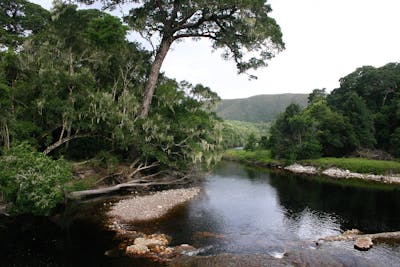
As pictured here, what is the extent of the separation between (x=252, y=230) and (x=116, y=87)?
54.5ft

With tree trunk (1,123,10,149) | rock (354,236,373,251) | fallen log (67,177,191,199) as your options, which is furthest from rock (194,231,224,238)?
tree trunk (1,123,10,149)

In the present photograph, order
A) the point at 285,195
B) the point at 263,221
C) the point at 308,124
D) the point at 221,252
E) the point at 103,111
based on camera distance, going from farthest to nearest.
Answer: the point at 308,124 → the point at 285,195 → the point at 103,111 → the point at 263,221 → the point at 221,252

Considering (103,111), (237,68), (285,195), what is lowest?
(285,195)

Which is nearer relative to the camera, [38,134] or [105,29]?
[38,134]

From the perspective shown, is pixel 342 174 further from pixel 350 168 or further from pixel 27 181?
pixel 27 181

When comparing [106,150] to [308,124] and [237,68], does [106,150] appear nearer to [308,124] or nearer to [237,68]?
[237,68]

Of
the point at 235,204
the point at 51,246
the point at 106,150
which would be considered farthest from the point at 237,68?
the point at 51,246

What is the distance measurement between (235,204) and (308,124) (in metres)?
42.3

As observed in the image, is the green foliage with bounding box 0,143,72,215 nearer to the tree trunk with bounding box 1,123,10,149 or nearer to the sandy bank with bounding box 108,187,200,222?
the tree trunk with bounding box 1,123,10,149

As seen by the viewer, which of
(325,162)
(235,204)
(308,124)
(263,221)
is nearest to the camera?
(263,221)

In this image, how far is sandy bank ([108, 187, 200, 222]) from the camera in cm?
1812

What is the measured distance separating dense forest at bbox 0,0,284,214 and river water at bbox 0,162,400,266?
377cm

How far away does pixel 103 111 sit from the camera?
2083 centimetres

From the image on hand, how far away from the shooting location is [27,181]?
13.0 metres
